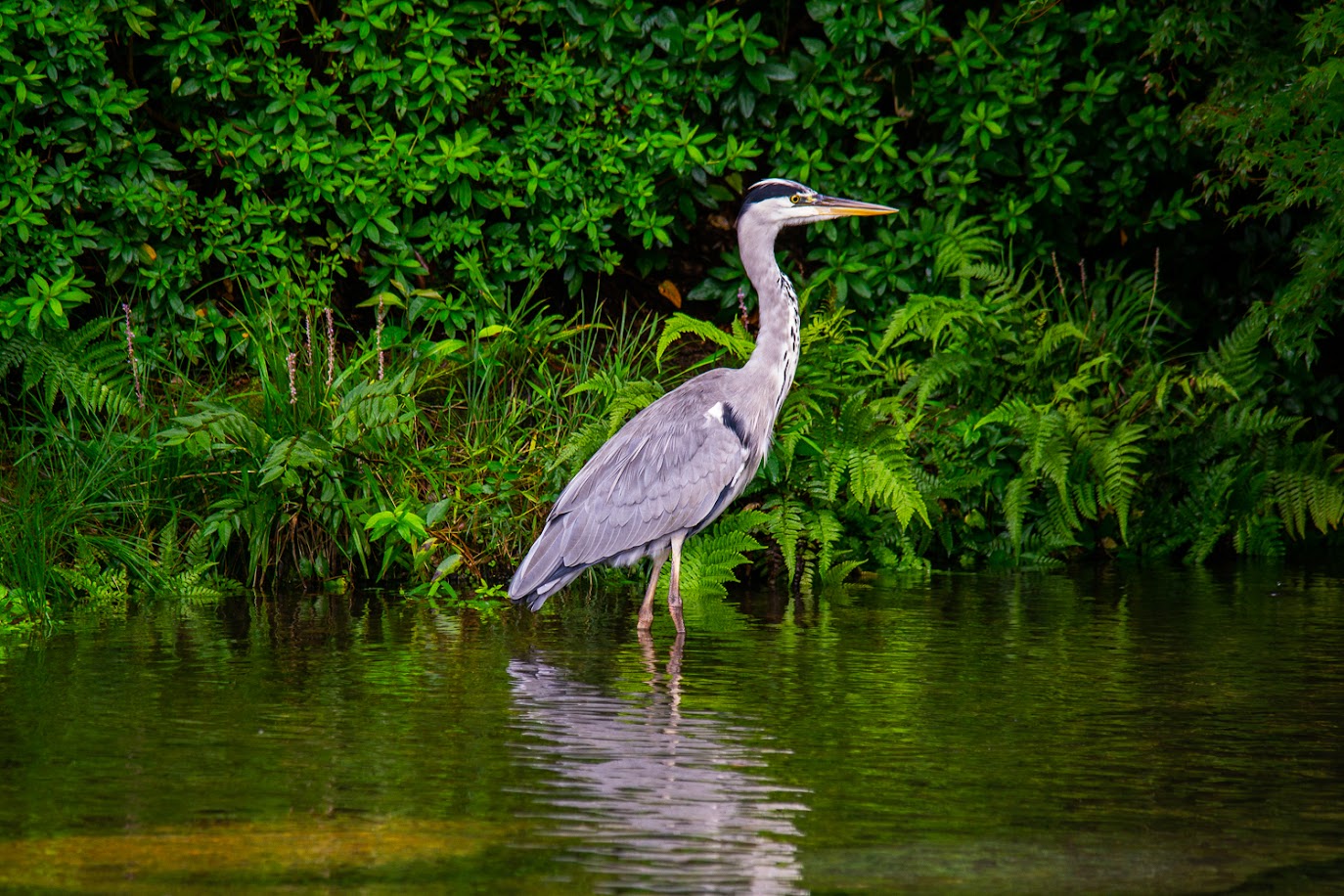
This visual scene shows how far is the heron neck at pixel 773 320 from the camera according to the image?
28.0ft

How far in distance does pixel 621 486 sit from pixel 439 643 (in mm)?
1301

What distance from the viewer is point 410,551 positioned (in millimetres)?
8883

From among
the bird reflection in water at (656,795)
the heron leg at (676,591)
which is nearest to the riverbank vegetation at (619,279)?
the heron leg at (676,591)

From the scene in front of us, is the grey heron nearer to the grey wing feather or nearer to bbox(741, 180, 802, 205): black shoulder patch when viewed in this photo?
the grey wing feather

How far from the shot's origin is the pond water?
13.4ft

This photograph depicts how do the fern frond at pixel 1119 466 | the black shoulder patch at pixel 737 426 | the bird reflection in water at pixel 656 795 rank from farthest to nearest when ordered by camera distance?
the fern frond at pixel 1119 466 < the black shoulder patch at pixel 737 426 < the bird reflection in water at pixel 656 795

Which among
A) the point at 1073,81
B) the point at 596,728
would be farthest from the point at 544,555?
the point at 1073,81

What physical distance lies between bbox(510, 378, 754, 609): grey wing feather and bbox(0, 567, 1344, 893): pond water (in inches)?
14.7

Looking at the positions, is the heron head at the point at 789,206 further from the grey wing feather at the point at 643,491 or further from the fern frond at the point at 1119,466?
the fern frond at the point at 1119,466

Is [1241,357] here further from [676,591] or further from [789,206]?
[676,591]

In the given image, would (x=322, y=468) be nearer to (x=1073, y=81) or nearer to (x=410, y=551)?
(x=410, y=551)

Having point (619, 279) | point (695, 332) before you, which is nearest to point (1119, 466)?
point (695, 332)

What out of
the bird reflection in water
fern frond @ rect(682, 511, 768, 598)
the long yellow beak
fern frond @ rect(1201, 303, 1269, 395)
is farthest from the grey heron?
fern frond @ rect(1201, 303, 1269, 395)

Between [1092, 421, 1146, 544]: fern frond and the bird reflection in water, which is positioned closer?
the bird reflection in water
